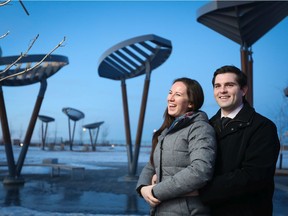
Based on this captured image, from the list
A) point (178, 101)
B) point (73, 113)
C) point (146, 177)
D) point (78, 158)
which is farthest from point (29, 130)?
point (73, 113)

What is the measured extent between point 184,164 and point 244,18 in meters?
7.77

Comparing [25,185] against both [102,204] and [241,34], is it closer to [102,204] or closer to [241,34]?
[102,204]

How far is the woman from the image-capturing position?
195 cm

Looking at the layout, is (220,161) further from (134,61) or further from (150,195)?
(134,61)

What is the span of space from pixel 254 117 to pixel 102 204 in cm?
611

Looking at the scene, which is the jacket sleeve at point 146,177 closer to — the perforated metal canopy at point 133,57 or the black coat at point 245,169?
the black coat at point 245,169

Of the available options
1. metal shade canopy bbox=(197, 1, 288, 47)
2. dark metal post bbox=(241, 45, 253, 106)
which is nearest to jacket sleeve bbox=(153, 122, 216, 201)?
metal shade canopy bbox=(197, 1, 288, 47)

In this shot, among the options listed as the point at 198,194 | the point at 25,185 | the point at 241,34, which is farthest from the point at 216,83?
the point at 25,185

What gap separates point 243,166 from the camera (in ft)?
6.32

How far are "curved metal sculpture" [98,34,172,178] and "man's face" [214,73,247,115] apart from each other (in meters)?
8.14

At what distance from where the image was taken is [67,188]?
33.2 feet

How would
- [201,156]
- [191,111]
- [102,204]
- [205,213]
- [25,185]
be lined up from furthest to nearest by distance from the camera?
[25,185] < [102,204] < [191,111] < [205,213] < [201,156]

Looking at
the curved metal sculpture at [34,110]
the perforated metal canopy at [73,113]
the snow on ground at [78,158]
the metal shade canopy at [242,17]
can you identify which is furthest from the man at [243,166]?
the perforated metal canopy at [73,113]

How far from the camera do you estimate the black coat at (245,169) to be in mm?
1885
